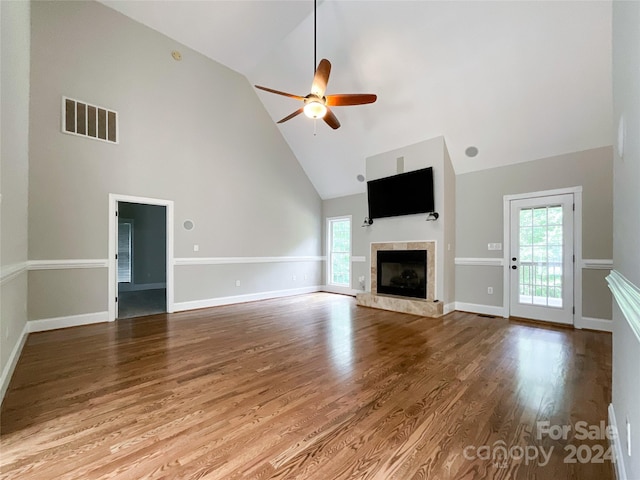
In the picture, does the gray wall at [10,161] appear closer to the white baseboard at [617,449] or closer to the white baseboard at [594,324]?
the white baseboard at [617,449]

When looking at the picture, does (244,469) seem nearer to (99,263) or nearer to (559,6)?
(99,263)

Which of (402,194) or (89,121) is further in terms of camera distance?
(402,194)

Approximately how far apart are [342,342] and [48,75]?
544 cm

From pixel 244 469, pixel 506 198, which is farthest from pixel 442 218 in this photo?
pixel 244 469

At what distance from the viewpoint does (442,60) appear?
3.94 meters

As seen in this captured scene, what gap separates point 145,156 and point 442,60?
4.96 m

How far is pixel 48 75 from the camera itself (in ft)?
12.5

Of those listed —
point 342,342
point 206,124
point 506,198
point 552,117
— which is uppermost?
point 206,124

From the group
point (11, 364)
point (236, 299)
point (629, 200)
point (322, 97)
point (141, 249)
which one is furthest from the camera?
point (141, 249)

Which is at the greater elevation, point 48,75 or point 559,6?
point 559,6

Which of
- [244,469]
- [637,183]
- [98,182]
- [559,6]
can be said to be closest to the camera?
[637,183]

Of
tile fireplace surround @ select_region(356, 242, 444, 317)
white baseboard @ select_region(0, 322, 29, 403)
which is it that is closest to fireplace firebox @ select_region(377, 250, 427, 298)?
tile fireplace surround @ select_region(356, 242, 444, 317)

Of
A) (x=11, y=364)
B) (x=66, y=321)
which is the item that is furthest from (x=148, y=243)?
(x=11, y=364)

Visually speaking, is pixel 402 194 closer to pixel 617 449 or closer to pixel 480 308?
pixel 480 308
